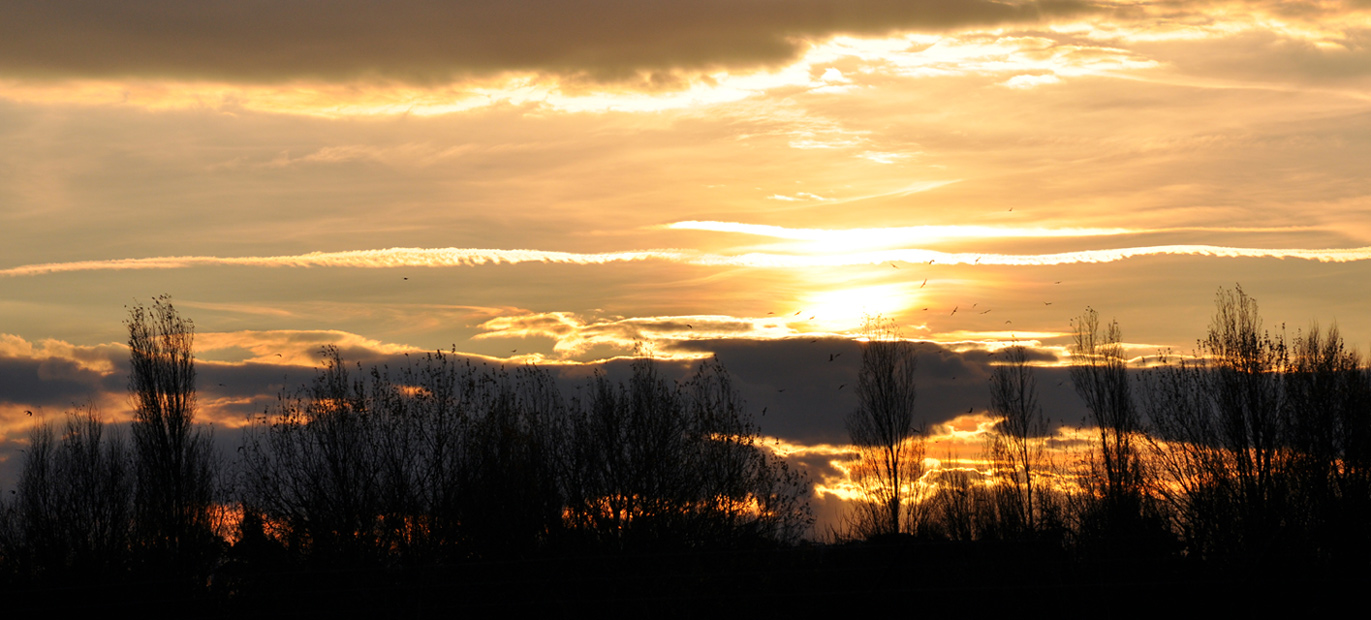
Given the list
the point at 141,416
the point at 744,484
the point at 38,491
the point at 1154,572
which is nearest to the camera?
the point at 1154,572

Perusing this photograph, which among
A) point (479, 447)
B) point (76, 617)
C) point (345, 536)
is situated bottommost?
point (76, 617)

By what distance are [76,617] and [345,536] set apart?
36.6 feet

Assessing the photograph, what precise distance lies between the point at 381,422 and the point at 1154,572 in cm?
3017

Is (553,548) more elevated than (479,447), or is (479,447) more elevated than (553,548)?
(479,447)

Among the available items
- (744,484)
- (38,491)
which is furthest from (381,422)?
(38,491)

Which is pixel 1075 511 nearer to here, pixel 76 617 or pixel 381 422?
pixel 381 422

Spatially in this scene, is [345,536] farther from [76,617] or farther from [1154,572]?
[1154,572]

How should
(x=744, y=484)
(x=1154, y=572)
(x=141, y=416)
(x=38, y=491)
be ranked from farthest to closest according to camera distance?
(x=38, y=491), (x=141, y=416), (x=744, y=484), (x=1154, y=572)

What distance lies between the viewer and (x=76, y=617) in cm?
4272

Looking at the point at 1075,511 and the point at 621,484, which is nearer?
the point at 621,484

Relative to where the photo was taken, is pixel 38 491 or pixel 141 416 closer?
pixel 141 416

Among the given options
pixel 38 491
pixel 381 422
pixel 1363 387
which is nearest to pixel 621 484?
pixel 381 422

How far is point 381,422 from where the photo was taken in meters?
44.5

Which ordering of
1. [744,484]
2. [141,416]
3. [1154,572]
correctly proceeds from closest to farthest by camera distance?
1. [1154,572]
2. [744,484]
3. [141,416]
